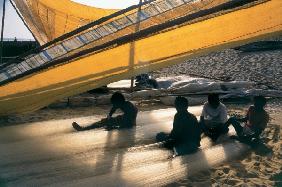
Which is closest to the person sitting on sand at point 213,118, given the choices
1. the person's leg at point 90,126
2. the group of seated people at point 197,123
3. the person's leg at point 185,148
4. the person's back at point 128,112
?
the group of seated people at point 197,123

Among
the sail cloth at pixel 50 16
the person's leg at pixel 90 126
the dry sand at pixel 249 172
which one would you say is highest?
the sail cloth at pixel 50 16

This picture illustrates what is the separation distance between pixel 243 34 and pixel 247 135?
185 cm

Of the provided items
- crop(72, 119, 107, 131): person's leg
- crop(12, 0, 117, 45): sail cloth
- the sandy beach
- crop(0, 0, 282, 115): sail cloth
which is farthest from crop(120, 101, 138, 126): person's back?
crop(12, 0, 117, 45): sail cloth

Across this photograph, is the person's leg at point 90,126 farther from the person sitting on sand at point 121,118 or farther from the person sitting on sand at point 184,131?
the person sitting on sand at point 184,131

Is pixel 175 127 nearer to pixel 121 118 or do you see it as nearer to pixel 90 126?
pixel 121 118

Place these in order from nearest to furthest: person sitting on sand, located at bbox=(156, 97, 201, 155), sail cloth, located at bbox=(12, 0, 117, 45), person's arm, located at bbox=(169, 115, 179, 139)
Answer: person sitting on sand, located at bbox=(156, 97, 201, 155) < person's arm, located at bbox=(169, 115, 179, 139) < sail cloth, located at bbox=(12, 0, 117, 45)

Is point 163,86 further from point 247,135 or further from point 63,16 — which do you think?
point 247,135

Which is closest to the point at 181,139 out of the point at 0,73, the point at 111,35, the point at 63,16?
the point at 111,35

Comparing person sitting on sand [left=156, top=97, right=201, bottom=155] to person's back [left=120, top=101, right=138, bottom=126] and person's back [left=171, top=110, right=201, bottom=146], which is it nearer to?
person's back [left=171, top=110, right=201, bottom=146]

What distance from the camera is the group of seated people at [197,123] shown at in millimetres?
5906

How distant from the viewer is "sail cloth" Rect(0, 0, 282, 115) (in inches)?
218

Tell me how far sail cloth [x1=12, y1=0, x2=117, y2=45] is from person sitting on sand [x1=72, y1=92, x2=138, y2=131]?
4.90m

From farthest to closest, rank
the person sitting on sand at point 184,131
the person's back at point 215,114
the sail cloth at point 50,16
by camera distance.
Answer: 1. the sail cloth at point 50,16
2. the person's back at point 215,114
3. the person sitting on sand at point 184,131

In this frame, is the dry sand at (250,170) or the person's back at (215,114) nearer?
the dry sand at (250,170)
